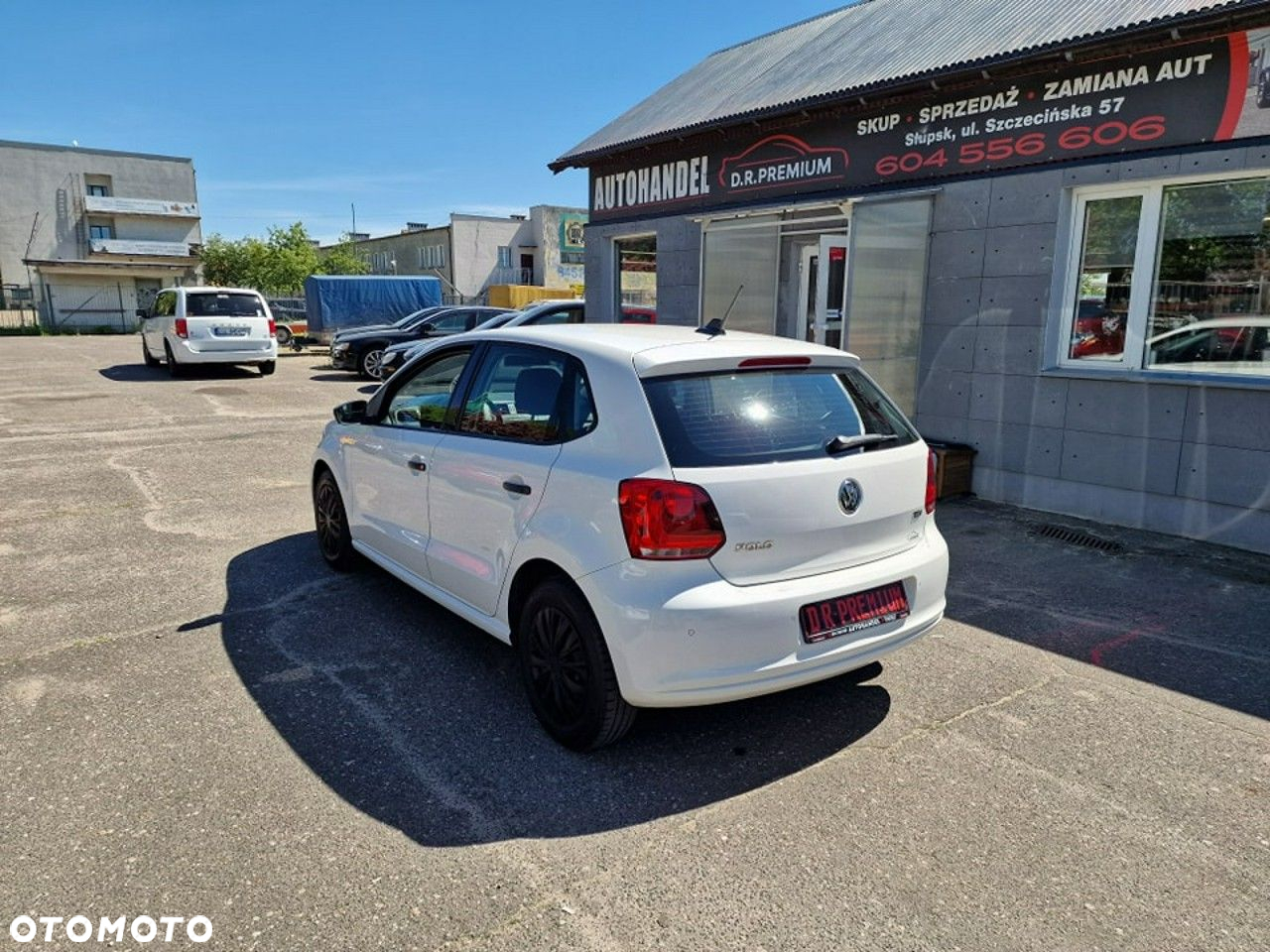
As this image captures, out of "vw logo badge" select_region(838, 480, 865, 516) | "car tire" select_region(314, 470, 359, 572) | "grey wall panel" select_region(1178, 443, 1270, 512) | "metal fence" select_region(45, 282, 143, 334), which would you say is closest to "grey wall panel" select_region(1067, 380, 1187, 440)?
"grey wall panel" select_region(1178, 443, 1270, 512)

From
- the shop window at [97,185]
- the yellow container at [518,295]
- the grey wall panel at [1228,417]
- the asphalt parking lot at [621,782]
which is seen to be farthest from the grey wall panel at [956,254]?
the shop window at [97,185]

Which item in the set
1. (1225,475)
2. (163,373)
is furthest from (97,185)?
(1225,475)

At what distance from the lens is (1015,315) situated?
23.5ft

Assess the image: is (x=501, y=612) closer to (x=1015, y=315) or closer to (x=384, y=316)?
(x=1015, y=315)

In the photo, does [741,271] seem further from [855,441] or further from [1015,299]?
[855,441]

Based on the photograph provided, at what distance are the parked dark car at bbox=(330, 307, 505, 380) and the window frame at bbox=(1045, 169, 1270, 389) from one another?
13006 millimetres

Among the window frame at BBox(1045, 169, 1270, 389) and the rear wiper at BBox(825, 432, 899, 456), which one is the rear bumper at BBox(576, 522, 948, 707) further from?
the window frame at BBox(1045, 169, 1270, 389)

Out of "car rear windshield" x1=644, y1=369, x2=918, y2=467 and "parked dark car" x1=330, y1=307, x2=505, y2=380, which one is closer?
"car rear windshield" x1=644, y1=369, x2=918, y2=467

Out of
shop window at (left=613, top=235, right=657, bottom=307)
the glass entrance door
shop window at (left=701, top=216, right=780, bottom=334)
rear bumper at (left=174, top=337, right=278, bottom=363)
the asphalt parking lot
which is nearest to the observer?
the asphalt parking lot

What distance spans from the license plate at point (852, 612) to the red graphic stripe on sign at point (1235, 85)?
4.92 meters

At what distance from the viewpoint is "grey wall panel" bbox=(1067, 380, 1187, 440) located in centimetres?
629

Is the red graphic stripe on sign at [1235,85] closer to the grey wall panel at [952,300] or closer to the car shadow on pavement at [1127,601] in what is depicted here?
the grey wall panel at [952,300]

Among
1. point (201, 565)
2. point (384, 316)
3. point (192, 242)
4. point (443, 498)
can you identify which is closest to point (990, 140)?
A: point (443, 498)

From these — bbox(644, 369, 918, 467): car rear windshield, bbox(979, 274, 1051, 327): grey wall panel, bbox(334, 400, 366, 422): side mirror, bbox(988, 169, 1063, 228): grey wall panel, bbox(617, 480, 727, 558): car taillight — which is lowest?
bbox(617, 480, 727, 558): car taillight
